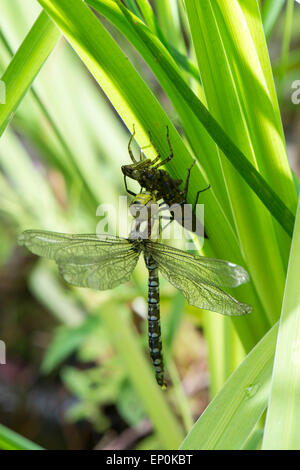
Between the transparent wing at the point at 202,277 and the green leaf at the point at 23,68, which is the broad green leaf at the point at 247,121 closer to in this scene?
the transparent wing at the point at 202,277

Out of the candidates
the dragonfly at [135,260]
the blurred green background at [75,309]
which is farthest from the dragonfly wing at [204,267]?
the blurred green background at [75,309]

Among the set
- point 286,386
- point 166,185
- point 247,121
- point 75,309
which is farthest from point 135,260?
point 75,309

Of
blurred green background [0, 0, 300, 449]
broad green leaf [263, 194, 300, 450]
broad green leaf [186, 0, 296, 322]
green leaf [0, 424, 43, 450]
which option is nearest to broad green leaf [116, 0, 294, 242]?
broad green leaf [186, 0, 296, 322]

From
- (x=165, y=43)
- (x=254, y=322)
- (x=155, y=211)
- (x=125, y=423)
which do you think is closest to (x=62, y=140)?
(x=155, y=211)

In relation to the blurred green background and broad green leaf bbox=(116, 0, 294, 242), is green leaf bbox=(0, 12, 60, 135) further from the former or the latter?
the blurred green background

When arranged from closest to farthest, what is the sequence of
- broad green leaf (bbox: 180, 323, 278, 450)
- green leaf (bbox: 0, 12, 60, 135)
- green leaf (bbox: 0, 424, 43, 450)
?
1. broad green leaf (bbox: 180, 323, 278, 450)
2. green leaf (bbox: 0, 12, 60, 135)
3. green leaf (bbox: 0, 424, 43, 450)
